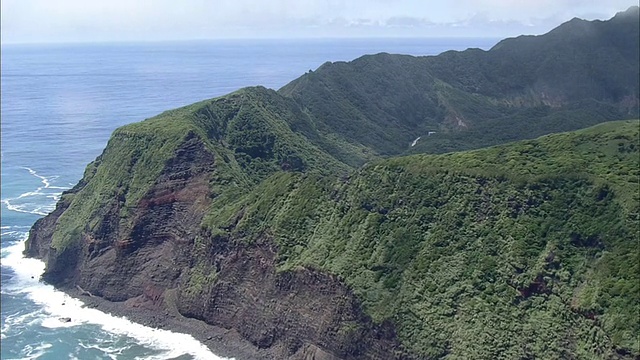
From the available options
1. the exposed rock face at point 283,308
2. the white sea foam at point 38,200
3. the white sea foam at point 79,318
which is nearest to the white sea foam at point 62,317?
the white sea foam at point 79,318

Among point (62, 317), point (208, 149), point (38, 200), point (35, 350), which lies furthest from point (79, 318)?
point (38, 200)

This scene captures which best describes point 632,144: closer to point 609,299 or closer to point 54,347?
point 609,299

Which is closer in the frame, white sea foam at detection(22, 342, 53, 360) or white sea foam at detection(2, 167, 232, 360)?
white sea foam at detection(22, 342, 53, 360)

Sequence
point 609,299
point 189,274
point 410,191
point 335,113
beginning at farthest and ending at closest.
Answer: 1. point 335,113
2. point 189,274
3. point 410,191
4. point 609,299

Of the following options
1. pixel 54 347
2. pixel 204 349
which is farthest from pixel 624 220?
pixel 54 347

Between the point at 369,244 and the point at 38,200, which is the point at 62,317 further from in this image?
the point at 38,200

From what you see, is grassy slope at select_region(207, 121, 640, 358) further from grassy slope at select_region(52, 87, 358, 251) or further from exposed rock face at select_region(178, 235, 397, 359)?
grassy slope at select_region(52, 87, 358, 251)

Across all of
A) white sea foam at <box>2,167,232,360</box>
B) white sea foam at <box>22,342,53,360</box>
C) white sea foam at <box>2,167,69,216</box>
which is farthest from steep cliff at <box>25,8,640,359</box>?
white sea foam at <box>2,167,69,216</box>
